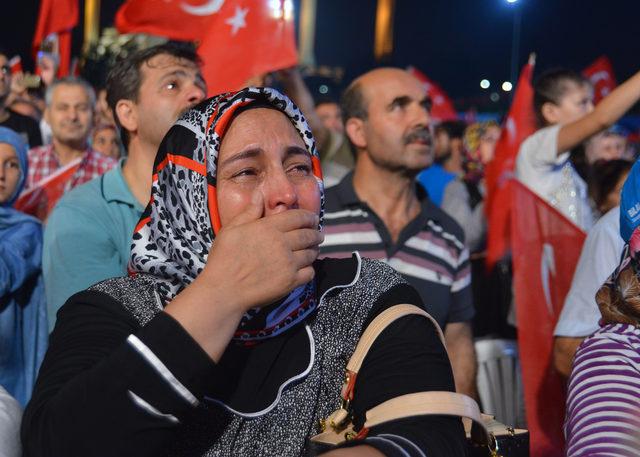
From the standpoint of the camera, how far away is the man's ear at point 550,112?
552cm

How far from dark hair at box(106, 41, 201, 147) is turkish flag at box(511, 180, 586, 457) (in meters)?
1.93

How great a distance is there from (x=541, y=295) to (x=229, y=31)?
2.31m

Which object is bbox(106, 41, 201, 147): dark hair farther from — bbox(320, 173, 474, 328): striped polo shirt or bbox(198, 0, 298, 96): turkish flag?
bbox(198, 0, 298, 96): turkish flag

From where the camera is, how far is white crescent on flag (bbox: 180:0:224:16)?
505cm

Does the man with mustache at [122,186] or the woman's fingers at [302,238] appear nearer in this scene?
the woman's fingers at [302,238]

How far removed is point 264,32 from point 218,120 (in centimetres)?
309

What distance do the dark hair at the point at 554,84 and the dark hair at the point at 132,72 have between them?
8.58 ft

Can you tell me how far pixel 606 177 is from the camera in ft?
14.9

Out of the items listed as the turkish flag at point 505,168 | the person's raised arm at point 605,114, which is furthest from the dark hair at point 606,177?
the turkish flag at point 505,168

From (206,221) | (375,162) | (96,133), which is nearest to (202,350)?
(206,221)

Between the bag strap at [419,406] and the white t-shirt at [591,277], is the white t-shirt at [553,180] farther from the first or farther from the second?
the bag strap at [419,406]

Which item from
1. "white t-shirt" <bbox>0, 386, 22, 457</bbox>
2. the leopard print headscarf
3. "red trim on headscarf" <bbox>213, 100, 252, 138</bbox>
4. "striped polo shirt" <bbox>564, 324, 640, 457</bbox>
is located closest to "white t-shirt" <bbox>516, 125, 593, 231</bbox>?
"striped polo shirt" <bbox>564, 324, 640, 457</bbox>

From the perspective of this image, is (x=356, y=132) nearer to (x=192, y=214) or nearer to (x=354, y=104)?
(x=354, y=104)

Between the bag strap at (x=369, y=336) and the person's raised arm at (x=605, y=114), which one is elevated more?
the person's raised arm at (x=605, y=114)
